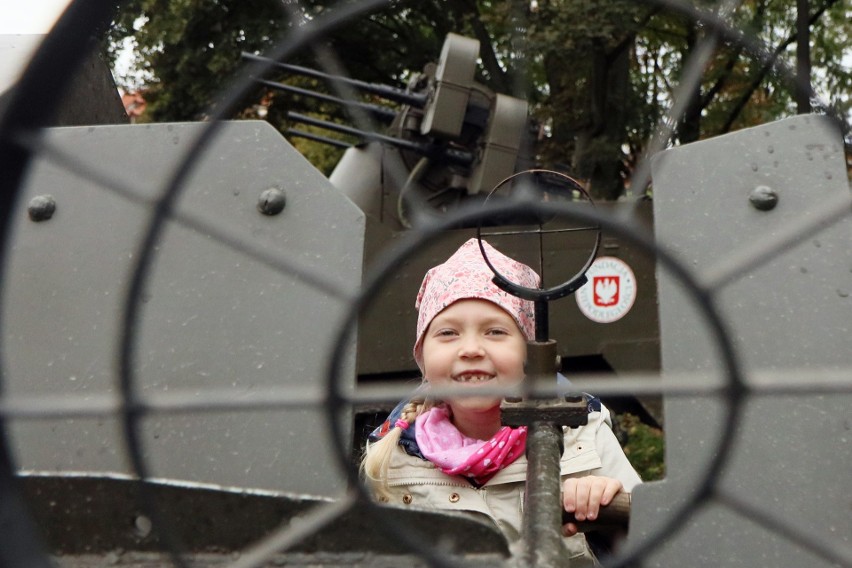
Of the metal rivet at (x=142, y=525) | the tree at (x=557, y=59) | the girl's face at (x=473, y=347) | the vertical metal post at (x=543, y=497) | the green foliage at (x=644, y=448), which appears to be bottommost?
the green foliage at (x=644, y=448)

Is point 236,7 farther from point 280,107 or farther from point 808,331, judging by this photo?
point 808,331

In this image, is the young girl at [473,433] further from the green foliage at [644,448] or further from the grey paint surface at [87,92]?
the green foliage at [644,448]

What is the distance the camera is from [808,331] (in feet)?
5.88

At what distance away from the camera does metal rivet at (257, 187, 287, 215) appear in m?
1.86

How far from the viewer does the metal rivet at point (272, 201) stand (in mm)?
1857

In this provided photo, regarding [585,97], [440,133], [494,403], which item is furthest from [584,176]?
[494,403]

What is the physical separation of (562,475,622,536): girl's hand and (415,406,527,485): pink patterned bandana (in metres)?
0.21

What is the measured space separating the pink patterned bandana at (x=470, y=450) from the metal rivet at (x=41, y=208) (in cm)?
75

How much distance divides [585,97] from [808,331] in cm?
824

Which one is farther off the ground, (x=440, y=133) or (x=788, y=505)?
(x=440, y=133)

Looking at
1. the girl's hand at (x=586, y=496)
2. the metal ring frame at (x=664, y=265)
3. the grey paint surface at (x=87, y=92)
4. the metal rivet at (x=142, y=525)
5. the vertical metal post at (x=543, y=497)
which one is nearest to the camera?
the metal ring frame at (x=664, y=265)

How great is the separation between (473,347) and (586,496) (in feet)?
1.02

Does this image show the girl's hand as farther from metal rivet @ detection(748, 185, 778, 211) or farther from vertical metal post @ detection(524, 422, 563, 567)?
metal rivet @ detection(748, 185, 778, 211)

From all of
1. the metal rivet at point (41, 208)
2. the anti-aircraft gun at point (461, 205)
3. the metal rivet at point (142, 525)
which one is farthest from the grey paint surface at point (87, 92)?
the anti-aircraft gun at point (461, 205)
